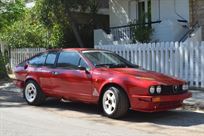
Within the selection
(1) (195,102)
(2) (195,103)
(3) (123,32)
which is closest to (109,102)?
(2) (195,103)

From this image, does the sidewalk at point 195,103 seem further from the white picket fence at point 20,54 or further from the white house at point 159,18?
the white picket fence at point 20,54

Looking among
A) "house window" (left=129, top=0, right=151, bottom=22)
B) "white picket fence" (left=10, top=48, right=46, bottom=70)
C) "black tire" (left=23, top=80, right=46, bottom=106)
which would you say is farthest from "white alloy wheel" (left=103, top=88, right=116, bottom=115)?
"house window" (left=129, top=0, right=151, bottom=22)

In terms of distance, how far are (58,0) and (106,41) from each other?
9.93ft

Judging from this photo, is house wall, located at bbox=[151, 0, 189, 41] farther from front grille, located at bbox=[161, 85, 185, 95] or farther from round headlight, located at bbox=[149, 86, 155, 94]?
round headlight, located at bbox=[149, 86, 155, 94]

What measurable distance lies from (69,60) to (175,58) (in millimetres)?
4757

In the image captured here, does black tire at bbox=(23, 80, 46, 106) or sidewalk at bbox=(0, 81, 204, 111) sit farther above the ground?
black tire at bbox=(23, 80, 46, 106)

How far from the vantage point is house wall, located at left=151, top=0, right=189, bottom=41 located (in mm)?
20094

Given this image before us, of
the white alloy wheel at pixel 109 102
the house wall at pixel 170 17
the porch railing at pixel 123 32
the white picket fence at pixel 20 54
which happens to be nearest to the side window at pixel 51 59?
the white alloy wheel at pixel 109 102

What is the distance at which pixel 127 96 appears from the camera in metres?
9.95

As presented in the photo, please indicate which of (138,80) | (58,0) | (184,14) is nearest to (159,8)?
(184,14)

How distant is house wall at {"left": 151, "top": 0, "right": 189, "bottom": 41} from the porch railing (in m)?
Answer: 0.74

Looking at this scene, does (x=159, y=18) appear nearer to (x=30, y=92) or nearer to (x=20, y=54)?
(x=20, y=54)

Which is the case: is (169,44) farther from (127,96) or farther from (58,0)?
(58,0)

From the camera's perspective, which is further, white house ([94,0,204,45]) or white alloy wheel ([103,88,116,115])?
white house ([94,0,204,45])
